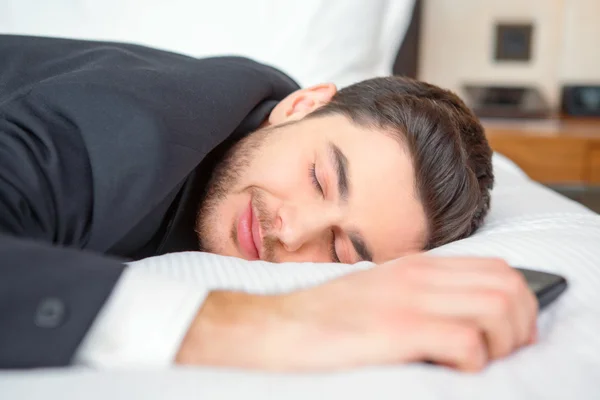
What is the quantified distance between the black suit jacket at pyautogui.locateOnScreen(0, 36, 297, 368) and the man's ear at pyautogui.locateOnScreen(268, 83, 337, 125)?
0.09 m

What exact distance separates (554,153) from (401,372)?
1592 millimetres

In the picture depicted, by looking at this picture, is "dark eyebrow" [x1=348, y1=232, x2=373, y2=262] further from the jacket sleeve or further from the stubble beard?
the jacket sleeve

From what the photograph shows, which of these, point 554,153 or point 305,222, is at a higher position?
point 305,222

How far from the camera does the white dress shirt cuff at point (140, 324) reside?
0.44 meters

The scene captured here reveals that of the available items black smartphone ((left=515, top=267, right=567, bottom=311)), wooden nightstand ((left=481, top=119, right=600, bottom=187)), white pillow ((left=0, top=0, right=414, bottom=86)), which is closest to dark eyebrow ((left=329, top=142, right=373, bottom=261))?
black smartphone ((left=515, top=267, right=567, bottom=311))

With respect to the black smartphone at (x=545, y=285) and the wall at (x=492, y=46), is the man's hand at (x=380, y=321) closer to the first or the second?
the black smartphone at (x=545, y=285)

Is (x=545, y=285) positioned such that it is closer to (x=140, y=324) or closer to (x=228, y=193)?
(x=140, y=324)

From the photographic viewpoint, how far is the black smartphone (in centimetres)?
52

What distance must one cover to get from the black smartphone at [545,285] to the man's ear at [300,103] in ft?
1.68

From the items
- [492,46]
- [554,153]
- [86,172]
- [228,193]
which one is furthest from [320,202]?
[492,46]

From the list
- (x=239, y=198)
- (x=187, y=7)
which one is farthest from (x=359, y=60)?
(x=239, y=198)

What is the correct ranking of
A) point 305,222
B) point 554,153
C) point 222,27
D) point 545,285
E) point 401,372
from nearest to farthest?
point 401,372 → point 545,285 → point 305,222 → point 222,27 → point 554,153

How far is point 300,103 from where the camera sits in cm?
104

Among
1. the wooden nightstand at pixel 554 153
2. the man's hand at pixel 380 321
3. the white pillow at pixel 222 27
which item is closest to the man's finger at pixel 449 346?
the man's hand at pixel 380 321
